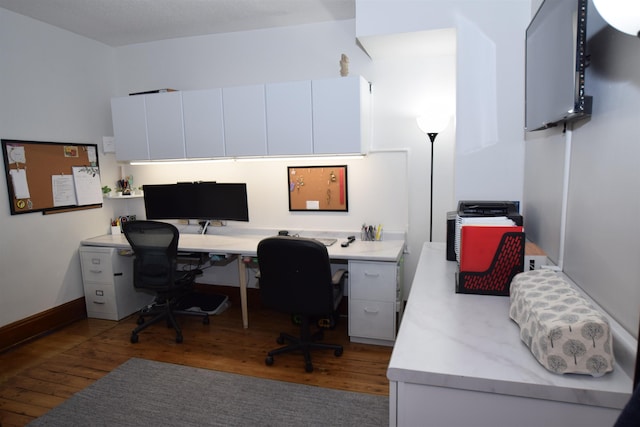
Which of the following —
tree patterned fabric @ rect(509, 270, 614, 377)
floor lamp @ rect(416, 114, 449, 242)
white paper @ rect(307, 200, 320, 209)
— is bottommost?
tree patterned fabric @ rect(509, 270, 614, 377)

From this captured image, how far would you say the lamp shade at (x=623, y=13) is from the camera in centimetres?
75

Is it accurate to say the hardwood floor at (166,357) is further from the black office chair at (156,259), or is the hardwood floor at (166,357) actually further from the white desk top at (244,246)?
the white desk top at (244,246)

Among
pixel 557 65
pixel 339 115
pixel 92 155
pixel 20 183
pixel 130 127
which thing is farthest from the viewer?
pixel 92 155

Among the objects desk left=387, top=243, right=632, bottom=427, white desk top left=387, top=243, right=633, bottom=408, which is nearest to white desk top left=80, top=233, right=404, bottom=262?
white desk top left=387, top=243, right=633, bottom=408

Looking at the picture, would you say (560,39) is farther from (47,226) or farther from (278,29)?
(47,226)

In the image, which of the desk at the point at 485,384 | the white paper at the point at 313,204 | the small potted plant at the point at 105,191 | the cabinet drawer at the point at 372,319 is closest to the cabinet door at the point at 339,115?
the white paper at the point at 313,204

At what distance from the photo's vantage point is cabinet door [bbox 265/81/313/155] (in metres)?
3.17

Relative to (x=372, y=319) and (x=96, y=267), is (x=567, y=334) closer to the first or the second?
(x=372, y=319)

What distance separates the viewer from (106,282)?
11.9ft

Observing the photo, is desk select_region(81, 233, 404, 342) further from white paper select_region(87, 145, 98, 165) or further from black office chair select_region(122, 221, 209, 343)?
white paper select_region(87, 145, 98, 165)

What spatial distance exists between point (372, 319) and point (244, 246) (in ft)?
4.10

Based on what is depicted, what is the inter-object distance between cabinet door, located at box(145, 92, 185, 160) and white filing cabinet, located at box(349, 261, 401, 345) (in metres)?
2.00

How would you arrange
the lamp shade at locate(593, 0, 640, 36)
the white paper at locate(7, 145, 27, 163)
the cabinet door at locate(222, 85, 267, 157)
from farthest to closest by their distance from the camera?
the cabinet door at locate(222, 85, 267, 157) < the white paper at locate(7, 145, 27, 163) < the lamp shade at locate(593, 0, 640, 36)

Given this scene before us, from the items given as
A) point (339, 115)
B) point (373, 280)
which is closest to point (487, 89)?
point (339, 115)
